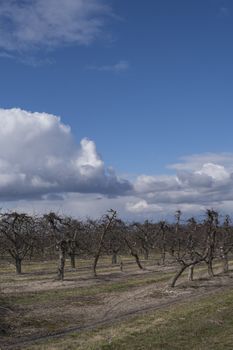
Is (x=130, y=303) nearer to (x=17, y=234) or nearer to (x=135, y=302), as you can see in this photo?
(x=135, y=302)

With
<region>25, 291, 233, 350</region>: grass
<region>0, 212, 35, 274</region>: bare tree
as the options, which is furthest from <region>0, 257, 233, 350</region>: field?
<region>0, 212, 35, 274</region>: bare tree

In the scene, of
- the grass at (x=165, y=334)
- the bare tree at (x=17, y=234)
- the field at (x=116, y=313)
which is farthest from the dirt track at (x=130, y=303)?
the bare tree at (x=17, y=234)

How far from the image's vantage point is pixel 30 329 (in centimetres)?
→ 2756

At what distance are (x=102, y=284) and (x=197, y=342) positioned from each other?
88.6 feet

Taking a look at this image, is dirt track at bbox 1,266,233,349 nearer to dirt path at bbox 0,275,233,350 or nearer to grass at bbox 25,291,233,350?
dirt path at bbox 0,275,233,350

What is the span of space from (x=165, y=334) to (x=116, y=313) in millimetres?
8210

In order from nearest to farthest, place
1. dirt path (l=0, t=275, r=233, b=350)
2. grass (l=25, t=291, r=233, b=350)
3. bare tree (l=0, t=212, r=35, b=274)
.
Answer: grass (l=25, t=291, r=233, b=350) → dirt path (l=0, t=275, r=233, b=350) → bare tree (l=0, t=212, r=35, b=274)

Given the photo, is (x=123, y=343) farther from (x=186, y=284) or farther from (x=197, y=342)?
(x=186, y=284)

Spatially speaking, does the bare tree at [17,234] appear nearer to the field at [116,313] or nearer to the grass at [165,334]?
the field at [116,313]

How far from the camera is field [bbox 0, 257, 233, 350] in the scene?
78.3 feet

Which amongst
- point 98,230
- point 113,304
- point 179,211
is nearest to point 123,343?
point 113,304

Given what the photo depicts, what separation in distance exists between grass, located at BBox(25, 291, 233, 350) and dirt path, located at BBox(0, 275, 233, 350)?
1296 mm

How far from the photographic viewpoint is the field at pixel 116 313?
2387cm

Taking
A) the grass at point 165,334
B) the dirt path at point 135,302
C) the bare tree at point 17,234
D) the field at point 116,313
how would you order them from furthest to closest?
the bare tree at point 17,234 < the dirt path at point 135,302 < the field at point 116,313 < the grass at point 165,334
